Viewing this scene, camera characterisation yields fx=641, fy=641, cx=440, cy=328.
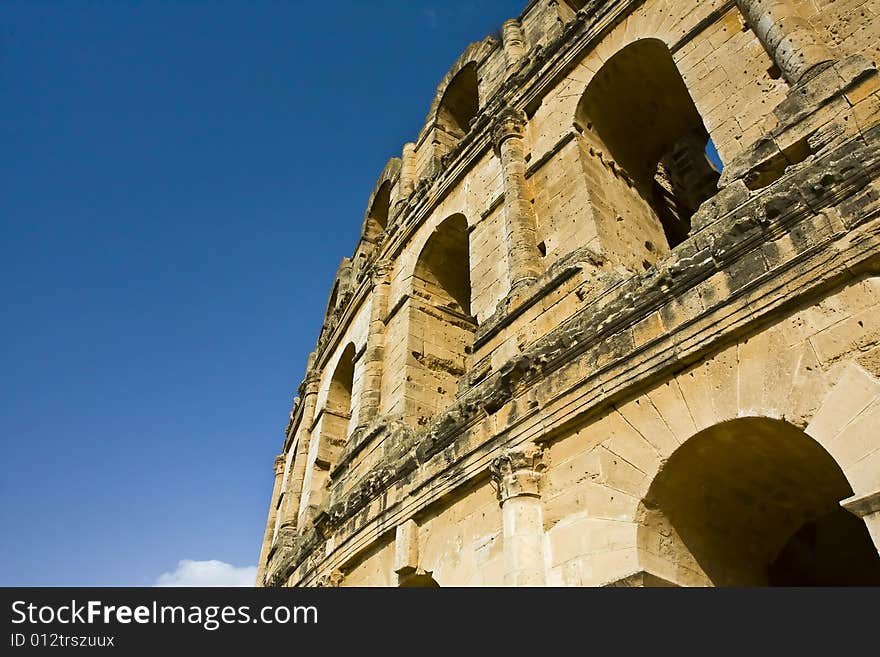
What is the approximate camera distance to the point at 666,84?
8469 mm

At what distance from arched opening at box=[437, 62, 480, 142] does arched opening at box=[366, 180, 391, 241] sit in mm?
2552

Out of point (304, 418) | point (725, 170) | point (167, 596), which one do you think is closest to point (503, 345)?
point (725, 170)

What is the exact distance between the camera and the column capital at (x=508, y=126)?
9.16m

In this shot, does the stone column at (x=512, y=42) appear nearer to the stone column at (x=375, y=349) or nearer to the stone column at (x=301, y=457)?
the stone column at (x=375, y=349)

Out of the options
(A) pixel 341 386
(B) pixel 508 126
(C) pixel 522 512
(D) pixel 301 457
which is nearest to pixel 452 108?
(B) pixel 508 126

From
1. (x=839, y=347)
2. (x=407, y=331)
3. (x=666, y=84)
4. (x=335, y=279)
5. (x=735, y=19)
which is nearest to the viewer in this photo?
(x=839, y=347)

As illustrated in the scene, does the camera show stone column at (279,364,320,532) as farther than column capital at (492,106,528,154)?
Yes

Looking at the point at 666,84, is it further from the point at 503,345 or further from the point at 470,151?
the point at 503,345

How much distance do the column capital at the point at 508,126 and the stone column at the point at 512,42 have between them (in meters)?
1.62

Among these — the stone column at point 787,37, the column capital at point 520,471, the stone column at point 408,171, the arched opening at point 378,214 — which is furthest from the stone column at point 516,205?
the arched opening at point 378,214

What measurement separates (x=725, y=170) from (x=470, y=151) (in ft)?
18.2

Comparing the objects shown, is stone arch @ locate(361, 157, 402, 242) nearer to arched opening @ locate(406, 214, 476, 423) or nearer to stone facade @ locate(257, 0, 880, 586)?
arched opening @ locate(406, 214, 476, 423)

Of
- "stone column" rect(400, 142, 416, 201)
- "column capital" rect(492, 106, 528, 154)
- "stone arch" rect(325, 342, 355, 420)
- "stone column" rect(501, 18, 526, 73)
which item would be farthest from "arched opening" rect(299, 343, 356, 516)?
"stone column" rect(501, 18, 526, 73)

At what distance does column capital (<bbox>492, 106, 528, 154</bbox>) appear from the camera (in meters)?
9.16
